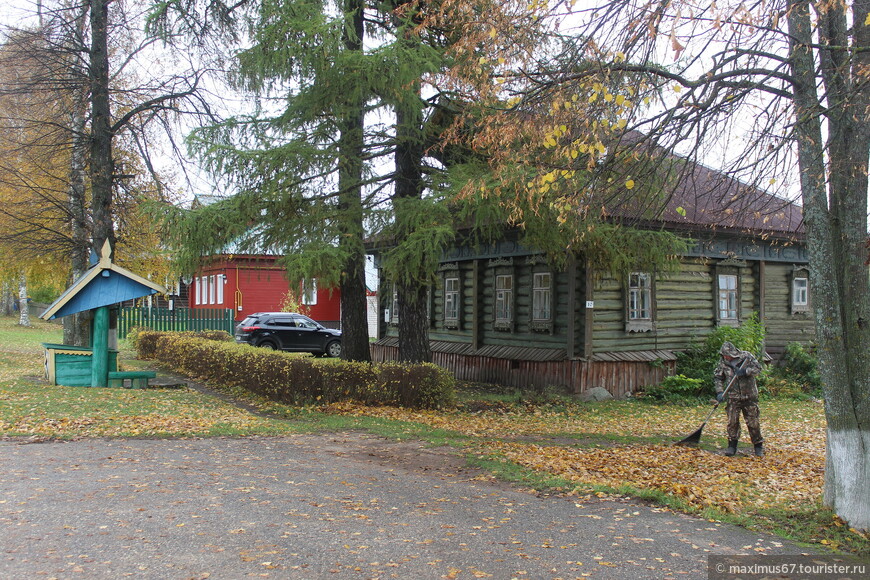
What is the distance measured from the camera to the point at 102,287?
13.6 meters

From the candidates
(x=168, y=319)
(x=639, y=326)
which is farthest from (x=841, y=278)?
(x=168, y=319)

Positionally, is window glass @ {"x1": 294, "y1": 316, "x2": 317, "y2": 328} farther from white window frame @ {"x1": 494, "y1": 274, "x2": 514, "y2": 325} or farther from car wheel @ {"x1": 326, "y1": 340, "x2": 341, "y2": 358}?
white window frame @ {"x1": 494, "y1": 274, "x2": 514, "y2": 325}

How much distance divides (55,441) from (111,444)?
762mm

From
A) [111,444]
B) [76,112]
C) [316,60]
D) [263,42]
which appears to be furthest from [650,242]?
[76,112]

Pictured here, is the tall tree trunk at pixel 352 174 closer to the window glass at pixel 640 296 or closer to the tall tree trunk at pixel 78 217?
the window glass at pixel 640 296


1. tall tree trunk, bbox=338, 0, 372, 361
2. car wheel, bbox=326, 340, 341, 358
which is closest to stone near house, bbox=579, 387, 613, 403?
tall tree trunk, bbox=338, 0, 372, 361

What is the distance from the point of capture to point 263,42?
37.0 ft

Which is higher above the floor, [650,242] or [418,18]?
[418,18]

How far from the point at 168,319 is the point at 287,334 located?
4.44 meters

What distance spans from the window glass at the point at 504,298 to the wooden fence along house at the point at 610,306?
0.10ft

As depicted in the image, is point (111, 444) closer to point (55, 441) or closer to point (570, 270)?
point (55, 441)

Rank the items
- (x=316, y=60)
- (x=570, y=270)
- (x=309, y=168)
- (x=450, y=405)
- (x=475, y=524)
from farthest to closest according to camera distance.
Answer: (x=570, y=270)
(x=450, y=405)
(x=309, y=168)
(x=316, y=60)
(x=475, y=524)

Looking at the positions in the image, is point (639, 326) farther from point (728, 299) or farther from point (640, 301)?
point (728, 299)

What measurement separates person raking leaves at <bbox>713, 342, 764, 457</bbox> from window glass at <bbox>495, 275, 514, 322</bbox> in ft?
26.6
